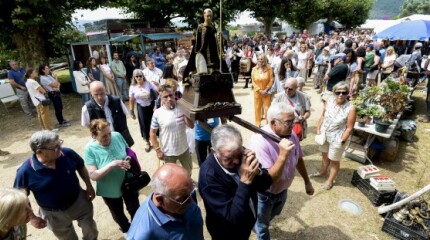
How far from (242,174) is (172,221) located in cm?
54

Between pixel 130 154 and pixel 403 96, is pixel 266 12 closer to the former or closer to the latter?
pixel 403 96

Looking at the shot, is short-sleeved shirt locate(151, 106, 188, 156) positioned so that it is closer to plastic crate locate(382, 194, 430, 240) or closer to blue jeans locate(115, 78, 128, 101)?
plastic crate locate(382, 194, 430, 240)

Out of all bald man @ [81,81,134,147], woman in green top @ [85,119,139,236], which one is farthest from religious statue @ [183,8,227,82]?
bald man @ [81,81,134,147]

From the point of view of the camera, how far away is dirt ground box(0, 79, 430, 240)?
3676mm

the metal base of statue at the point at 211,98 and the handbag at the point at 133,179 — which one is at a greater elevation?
the metal base of statue at the point at 211,98

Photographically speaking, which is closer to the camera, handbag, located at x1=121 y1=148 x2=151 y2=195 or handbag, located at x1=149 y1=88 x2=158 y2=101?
handbag, located at x1=121 y1=148 x2=151 y2=195

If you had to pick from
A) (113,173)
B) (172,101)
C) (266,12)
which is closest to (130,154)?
(113,173)

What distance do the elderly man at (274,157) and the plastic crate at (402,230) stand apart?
1.54 m

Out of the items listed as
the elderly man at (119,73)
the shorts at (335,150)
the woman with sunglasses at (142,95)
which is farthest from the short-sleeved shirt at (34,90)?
the shorts at (335,150)

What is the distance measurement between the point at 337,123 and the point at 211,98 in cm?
286

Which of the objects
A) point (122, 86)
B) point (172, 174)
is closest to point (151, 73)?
point (122, 86)

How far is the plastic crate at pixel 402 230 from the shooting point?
10.9 ft

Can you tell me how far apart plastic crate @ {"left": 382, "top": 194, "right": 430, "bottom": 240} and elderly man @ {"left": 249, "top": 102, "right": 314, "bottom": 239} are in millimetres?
1538

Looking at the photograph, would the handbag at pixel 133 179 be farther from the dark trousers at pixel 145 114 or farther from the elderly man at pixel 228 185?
the dark trousers at pixel 145 114
